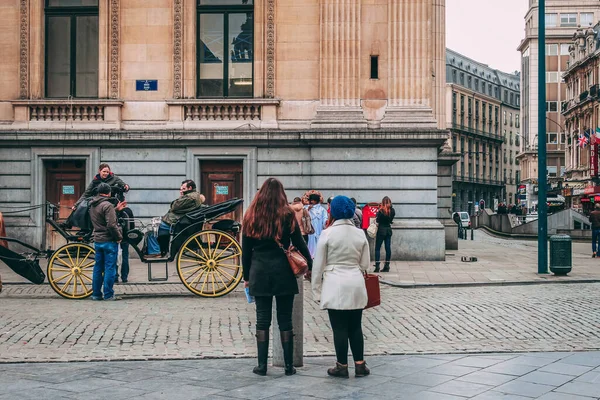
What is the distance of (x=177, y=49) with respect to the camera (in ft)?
79.3

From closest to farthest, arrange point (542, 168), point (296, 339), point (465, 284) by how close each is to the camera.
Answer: point (296, 339), point (465, 284), point (542, 168)

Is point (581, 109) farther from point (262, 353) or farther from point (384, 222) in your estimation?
point (262, 353)

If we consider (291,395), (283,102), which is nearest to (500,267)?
(283,102)

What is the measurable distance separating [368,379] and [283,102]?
1672 cm

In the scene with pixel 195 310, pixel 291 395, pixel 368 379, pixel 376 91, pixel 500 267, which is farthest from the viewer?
pixel 376 91

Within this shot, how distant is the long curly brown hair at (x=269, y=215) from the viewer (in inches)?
321

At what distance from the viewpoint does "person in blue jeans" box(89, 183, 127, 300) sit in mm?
14016

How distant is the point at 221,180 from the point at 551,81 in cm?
9836

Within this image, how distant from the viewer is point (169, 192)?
2397 cm

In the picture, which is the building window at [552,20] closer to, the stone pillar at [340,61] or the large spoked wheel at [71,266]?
the stone pillar at [340,61]

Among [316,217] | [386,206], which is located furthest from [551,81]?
[316,217]

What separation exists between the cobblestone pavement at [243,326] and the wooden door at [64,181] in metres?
9.82

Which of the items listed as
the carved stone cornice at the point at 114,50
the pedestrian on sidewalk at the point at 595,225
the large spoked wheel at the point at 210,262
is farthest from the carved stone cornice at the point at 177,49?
the pedestrian on sidewalk at the point at 595,225

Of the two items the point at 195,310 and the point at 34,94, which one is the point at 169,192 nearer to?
the point at 34,94
